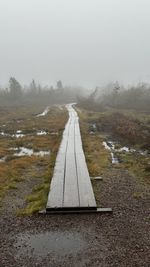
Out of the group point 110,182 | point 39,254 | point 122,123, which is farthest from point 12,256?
point 122,123

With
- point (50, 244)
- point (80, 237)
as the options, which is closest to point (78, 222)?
point (80, 237)

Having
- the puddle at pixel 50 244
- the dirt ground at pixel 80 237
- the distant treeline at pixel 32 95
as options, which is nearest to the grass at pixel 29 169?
the dirt ground at pixel 80 237

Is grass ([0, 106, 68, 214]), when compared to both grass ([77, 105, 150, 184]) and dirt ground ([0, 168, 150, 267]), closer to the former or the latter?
dirt ground ([0, 168, 150, 267])

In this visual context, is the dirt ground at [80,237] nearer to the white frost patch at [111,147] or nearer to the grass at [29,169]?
the grass at [29,169]

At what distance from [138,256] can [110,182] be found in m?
6.93

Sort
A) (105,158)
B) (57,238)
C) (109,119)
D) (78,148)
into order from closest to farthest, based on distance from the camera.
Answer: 1. (57,238)
2. (105,158)
3. (78,148)
4. (109,119)

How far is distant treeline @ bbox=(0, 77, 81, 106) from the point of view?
336ft

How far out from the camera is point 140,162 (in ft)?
66.7

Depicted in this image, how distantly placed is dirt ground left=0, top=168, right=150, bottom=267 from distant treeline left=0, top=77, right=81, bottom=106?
82970 mm

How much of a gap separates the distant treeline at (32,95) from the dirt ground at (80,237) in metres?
83.0

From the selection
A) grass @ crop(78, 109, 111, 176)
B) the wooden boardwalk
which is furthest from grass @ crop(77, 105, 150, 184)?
the wooden boardwalk

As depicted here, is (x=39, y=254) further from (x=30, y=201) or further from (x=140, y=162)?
(x=140, y=162)

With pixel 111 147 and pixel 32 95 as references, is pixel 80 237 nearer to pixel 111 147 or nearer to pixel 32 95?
pixel 111 147

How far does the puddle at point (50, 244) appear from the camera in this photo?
909 cm
